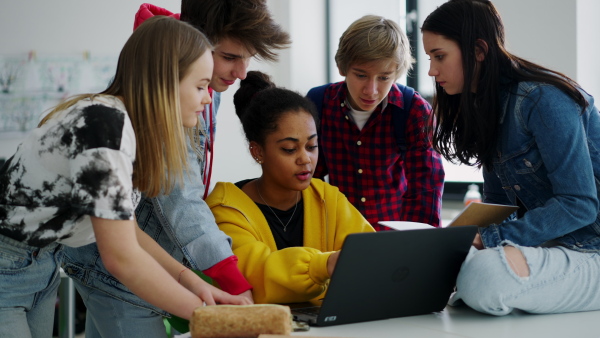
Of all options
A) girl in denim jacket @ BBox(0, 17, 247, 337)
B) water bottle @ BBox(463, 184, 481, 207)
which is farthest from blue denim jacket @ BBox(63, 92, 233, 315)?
water bottle @ BBox(463, 184, 481, 207)

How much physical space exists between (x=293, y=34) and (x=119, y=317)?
314 cm

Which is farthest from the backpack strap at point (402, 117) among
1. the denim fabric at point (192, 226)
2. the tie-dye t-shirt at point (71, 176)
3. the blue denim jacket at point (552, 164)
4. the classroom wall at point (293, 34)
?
the tie-dye t-shirt at point (71, 176)

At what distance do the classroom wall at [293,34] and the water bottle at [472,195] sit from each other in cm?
25

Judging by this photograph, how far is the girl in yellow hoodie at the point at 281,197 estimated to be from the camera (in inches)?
62.4

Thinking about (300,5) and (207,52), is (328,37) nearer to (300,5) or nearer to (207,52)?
(300,5)

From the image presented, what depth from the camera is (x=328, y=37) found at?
14.7ft

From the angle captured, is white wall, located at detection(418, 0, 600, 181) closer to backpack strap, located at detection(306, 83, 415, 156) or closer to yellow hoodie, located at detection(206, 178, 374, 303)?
backpack strap, located at detection(306, 83, 415, 156)

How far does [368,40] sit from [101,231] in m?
1.19

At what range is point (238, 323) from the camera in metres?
1.02

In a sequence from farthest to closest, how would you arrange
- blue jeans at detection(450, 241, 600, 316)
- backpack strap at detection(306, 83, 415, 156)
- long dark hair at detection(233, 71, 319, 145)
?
backpack strap at detection(306, 83, 415, 156) → long dark hair at detection(233, 71, 319, 145) → blue jeans at detection(450, 241, 600, 316)

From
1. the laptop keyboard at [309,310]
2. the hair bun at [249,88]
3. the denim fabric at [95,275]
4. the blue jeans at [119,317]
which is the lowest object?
the blue jeans at [119,317]

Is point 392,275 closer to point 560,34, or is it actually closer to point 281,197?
point 281,197

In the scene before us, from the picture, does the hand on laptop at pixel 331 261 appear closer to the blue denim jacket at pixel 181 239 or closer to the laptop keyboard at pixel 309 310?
the laptop keyboard at pixel 309 310

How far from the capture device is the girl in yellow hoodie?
1585mm
